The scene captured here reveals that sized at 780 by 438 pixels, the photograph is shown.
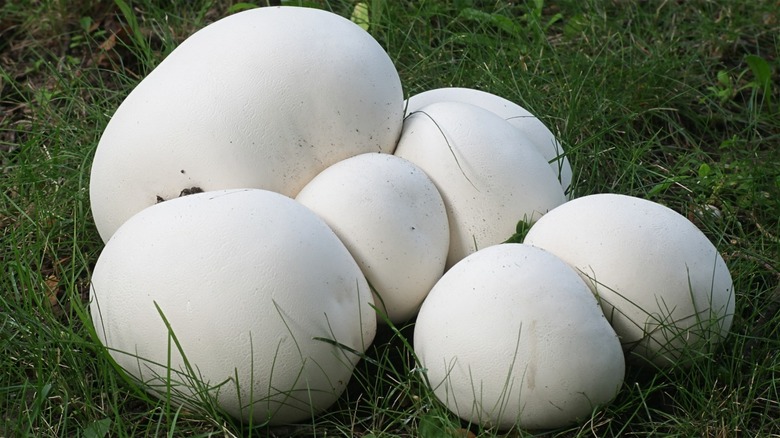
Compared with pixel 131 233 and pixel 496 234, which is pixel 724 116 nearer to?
pixel 496 234

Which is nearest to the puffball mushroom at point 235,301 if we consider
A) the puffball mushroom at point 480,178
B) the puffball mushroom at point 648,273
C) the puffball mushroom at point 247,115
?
the puffball mushroom at point 247,115

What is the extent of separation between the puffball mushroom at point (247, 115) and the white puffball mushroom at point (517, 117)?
0.96 feet

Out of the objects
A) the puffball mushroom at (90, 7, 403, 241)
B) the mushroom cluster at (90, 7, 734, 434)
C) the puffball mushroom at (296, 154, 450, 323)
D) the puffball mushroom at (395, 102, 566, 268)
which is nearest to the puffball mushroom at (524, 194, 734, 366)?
the mushroom cluster at (90, 7, 734, 434)

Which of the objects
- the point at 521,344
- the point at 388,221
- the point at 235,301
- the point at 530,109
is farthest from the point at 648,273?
the point at 530,109

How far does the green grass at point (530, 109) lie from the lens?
7.61ft

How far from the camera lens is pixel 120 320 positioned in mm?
2221

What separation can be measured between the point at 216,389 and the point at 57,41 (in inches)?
99.1

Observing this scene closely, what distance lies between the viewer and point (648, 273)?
2236 millimetres

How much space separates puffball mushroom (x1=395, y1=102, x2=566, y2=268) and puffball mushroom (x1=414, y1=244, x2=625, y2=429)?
28 centimetres

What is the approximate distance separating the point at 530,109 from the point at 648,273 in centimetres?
126

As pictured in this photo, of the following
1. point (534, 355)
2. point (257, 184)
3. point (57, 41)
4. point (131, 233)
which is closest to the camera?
point (534, 355)

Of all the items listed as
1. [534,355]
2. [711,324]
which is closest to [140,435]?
[534,355]

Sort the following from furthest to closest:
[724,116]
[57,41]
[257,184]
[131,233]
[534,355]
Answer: [57,41]
[724,116]
[257,184]
[131,233]
[534,355]

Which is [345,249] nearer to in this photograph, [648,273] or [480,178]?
[480,178]
